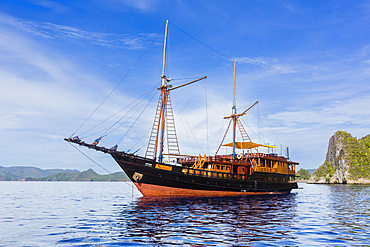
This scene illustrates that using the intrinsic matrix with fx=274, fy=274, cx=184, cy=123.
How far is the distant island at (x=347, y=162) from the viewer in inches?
5630

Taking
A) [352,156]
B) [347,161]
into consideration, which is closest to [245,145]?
[347,161]

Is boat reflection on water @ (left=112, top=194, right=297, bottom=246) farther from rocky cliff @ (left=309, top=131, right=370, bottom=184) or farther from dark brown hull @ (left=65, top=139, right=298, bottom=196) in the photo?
rocky cliff @ (left=309, top=131, right=370, bottom=184)

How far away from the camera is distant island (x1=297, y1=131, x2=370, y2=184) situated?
469ft

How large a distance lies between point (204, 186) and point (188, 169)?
127 inches

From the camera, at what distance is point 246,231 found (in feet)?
43.6

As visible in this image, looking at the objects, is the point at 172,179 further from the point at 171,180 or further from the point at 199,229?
the point at 199,229

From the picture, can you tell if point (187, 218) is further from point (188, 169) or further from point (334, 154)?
point (334, 154)

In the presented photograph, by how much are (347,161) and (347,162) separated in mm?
581

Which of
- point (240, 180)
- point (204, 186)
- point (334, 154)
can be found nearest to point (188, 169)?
point (204, 186)

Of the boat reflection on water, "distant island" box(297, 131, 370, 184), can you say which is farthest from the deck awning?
"distant island" box(297, 131, 370, 184)

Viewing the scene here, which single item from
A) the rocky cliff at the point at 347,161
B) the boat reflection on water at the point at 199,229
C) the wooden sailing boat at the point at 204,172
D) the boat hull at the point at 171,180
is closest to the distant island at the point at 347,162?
the rocky cliff at the point at 347,161

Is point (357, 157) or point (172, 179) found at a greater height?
point (357, 157)

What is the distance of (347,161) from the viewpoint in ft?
485

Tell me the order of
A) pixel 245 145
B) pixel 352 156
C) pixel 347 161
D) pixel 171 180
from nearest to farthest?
pixel 171 180 → pixel 245 145 → pixel 347 161 → pixel 352 156
